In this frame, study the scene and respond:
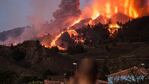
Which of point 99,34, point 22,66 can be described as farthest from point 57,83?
point 99,34

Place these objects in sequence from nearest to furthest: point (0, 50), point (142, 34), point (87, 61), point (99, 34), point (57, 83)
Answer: point (87, 61), point (57, 83), point (0, 50), point (142, 34), point (99, 34)

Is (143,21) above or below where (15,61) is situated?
above

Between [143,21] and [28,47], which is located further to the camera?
[143,21]

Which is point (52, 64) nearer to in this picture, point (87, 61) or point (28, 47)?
point (28, 47)

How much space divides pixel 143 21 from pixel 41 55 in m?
92.8

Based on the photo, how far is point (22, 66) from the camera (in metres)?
109

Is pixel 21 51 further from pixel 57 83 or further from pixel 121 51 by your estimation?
pixel 57 83

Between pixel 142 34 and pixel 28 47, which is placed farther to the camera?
pixel 142 34

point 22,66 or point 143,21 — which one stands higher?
point 143,21

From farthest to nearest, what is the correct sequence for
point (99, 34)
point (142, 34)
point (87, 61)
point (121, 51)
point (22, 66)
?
point (99, 34), point (142, 34), point (121, 51), point (22, 66), point (87, 61)

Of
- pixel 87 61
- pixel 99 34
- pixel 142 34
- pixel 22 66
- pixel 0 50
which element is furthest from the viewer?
pixel 99 34

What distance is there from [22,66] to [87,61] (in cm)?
10671

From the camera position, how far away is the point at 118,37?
176 metres

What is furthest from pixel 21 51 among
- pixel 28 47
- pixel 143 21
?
pixel 143 21
